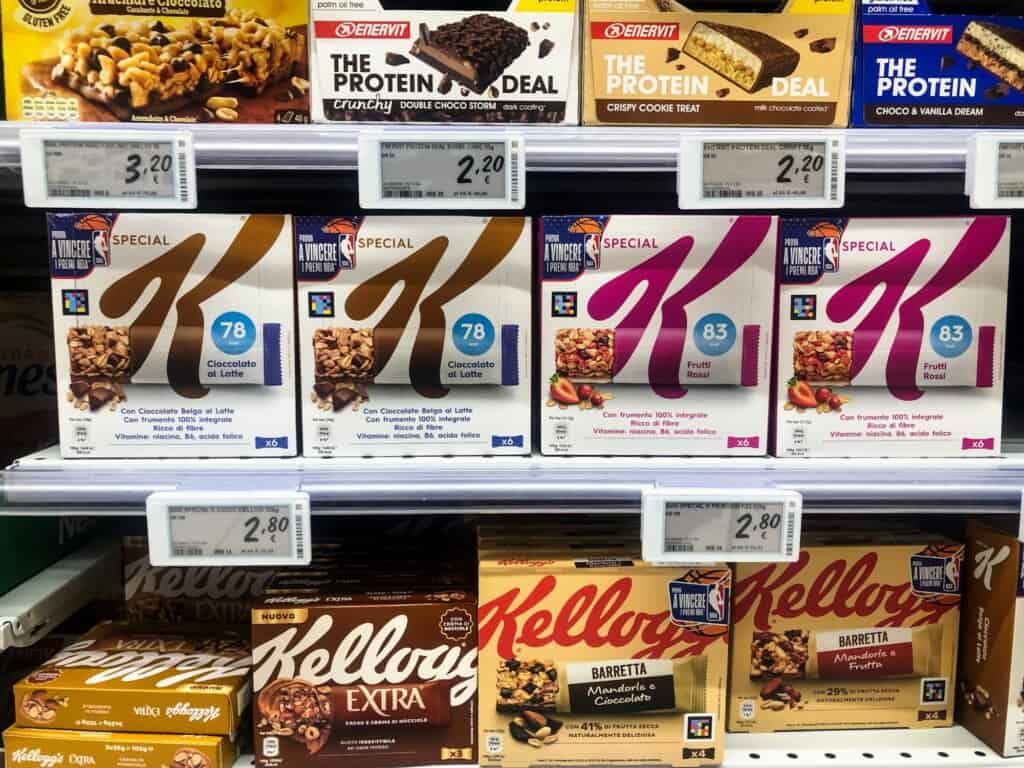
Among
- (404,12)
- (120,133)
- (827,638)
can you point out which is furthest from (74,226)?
(827,638)

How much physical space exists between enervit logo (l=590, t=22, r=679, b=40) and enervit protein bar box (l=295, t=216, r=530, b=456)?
285 millimetres

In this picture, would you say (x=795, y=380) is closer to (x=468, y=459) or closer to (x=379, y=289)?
(x=468, y=459)

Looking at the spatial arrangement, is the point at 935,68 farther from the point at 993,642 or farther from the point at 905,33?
the point at 993,642

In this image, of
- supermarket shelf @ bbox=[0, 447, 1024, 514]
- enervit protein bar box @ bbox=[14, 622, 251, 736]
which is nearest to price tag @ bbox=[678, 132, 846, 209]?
supermarket shelf @ bbox=[0, 447, 1024, 514]

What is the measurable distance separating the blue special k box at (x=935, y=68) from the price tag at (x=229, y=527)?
3.24 ft

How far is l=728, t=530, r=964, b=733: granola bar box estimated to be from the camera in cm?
121

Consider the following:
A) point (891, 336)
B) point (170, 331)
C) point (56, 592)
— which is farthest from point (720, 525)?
point (56, 592)

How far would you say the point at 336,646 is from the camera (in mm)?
1145

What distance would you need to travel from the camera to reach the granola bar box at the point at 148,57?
42.5 inches

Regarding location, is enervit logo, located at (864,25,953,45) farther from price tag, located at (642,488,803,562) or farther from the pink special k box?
price tag, located at (642,488,803,562)

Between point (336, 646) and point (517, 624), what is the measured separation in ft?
0.88

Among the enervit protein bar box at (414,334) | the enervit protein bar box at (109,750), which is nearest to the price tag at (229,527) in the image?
the enervit protein bar box at (414,334)

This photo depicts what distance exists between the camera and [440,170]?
40.2 inches

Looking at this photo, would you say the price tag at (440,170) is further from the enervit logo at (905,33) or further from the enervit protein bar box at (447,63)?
the enervit logo at (905,33)
